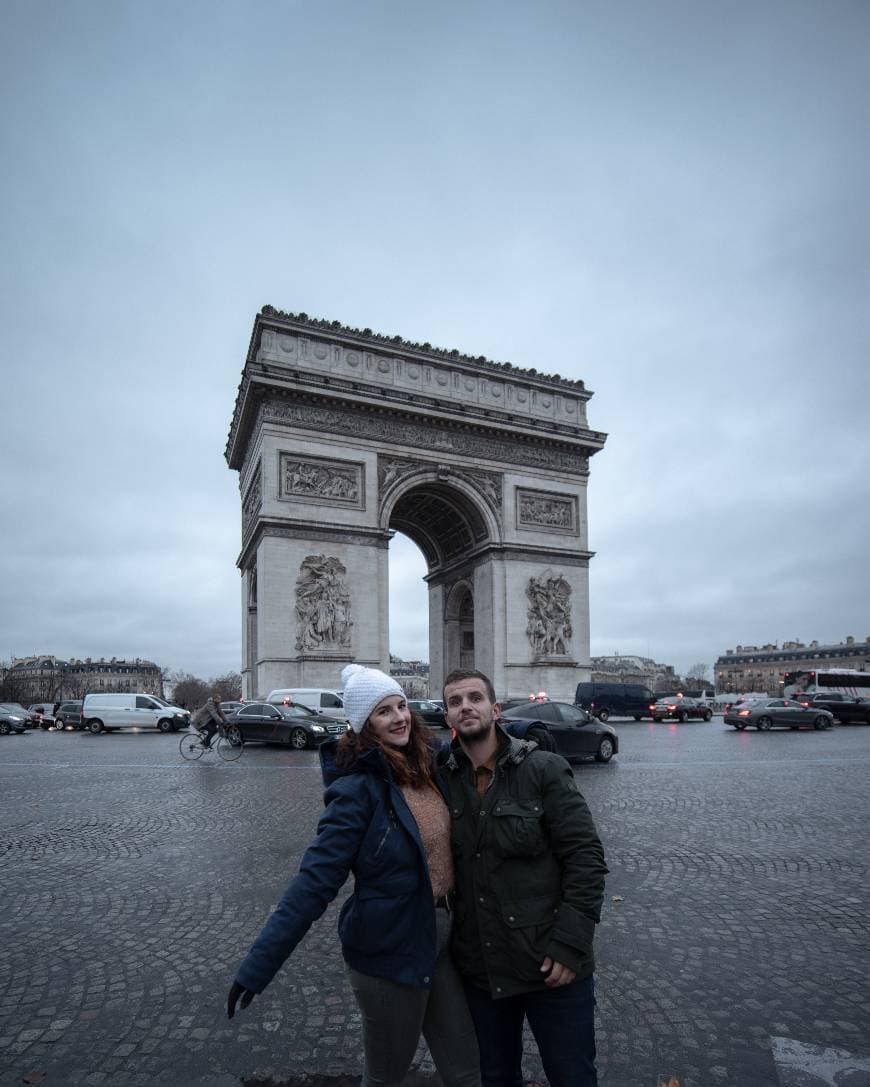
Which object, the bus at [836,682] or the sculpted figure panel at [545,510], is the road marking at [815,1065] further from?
the bus at [836,682]

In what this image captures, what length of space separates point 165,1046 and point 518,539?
30.1 m

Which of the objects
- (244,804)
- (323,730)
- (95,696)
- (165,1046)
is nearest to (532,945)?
(165,1046)

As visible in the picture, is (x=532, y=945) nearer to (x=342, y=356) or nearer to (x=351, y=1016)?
(x=351, y=1016)

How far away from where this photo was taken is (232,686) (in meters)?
141

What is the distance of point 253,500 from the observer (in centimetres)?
3178

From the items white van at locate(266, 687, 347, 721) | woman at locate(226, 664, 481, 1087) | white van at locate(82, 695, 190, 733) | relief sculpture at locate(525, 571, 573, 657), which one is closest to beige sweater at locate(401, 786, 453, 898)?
woman at locate(226, 664, 481, 1087)

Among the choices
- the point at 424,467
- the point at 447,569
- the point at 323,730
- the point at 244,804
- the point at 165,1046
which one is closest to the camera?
the point at 165,1046

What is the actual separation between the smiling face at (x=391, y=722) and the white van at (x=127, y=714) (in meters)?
29.3

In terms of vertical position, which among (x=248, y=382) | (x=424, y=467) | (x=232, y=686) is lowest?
(x=232, y=686)

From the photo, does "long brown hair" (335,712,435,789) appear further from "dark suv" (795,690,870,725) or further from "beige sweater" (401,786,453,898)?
"dark suv" (795,690,870,725)

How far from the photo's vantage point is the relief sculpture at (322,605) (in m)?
28.1

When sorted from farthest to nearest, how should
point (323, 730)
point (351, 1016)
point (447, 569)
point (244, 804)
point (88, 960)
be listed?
1. point (447, 569)
2. point (323, 730)
3. point (244, 804)
4. point (88, 960)
5. point (351, 1016)

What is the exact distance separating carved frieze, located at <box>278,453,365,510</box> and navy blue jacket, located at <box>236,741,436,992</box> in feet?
88.1

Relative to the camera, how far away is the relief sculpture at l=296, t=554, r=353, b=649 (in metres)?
28.1
